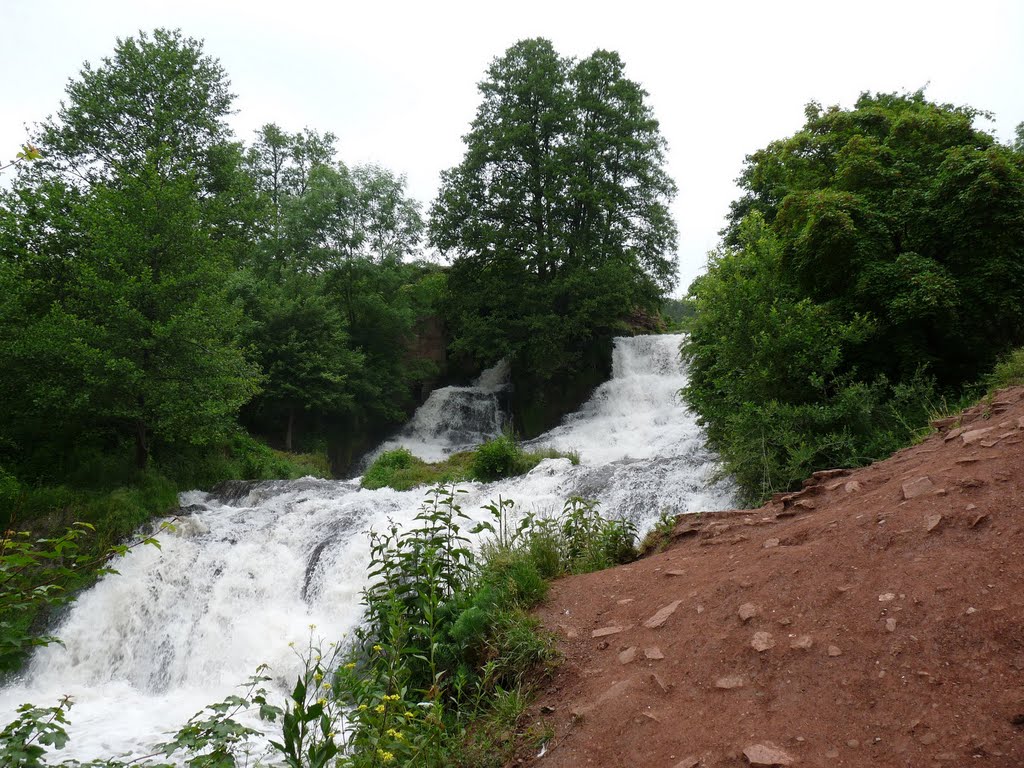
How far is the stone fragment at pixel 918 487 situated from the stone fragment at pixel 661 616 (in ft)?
6.11

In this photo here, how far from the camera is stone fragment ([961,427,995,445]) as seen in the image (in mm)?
4672

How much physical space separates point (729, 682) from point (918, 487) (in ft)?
7.52

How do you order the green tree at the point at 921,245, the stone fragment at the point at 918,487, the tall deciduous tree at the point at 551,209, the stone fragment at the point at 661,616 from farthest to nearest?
the tall deciduous tree at the point at 551,209 → the green tree at the point at 921,245 → the stone fragment at the point at 918,487 → the stone fragment at the point at 661,616

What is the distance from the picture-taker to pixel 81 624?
716cm

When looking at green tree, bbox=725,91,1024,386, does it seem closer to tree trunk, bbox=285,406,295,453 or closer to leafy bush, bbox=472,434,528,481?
leafy bush, bbox=472,434,528,481

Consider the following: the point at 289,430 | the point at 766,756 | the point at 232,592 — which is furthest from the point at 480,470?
the point at 766,756

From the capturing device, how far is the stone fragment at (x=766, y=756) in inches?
93.5

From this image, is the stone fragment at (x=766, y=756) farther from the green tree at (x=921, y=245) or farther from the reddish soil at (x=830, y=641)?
the green tree at (x=921, y=245)

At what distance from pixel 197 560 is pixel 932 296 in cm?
1059

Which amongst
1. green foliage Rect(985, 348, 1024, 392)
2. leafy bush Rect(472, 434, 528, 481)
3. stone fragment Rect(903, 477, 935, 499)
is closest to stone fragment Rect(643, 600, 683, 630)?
stone fragment Rect(903, 477, 935, 499)

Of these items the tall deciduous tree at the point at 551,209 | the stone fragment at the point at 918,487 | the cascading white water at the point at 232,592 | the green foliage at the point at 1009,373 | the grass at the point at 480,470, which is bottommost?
the cascading white water at the point at 232,592

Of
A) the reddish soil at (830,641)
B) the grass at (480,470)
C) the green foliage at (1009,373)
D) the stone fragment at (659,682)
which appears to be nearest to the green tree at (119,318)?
the grass at (480,470)

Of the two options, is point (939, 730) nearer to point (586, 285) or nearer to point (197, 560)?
point (197, 560)

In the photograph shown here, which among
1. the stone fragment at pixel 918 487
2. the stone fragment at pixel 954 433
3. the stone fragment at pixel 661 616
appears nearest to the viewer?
the stone fragment at pixel 661 616
